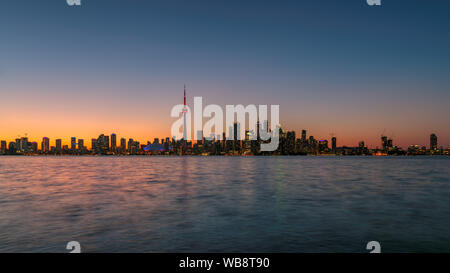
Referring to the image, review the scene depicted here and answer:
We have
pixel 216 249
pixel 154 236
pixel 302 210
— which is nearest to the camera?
pixel 216 249

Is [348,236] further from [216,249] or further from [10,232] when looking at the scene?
[10,232]

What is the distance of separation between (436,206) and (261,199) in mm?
14484

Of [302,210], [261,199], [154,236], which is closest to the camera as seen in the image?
[154,236]

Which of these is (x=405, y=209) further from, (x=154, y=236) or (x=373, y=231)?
(x=154, y=236)
